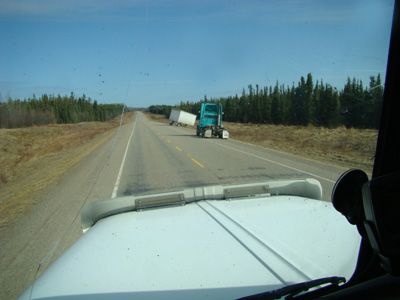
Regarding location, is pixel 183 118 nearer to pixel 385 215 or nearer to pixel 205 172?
pixel 205 172

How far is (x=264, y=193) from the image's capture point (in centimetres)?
346

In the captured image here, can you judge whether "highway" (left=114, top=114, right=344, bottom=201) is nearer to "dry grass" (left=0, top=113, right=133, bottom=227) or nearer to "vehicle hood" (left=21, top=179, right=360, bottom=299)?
"dry grass" (left=0, top=113, right=133, bottom=227)

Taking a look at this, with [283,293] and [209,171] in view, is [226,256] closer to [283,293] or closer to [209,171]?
[283,293]

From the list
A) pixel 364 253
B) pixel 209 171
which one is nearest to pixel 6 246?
pixel 364 253

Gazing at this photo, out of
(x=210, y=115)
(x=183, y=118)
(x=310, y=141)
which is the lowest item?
(x=310, y=141)

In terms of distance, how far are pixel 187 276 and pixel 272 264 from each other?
1.69ft

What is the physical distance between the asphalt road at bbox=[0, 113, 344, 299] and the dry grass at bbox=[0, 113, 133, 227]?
0.54 metres

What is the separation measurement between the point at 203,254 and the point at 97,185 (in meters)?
8.04

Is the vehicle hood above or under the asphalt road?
above

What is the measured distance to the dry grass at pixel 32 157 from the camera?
859cm

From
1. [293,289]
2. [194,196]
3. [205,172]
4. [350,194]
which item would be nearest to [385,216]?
[350,194]

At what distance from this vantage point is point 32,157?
60.3 ft

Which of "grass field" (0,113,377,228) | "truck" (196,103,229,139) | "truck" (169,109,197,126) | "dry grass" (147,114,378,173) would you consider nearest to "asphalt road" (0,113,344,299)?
"grass field" (0,113,377,228)

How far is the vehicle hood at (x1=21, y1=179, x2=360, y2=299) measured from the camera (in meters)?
1.74
